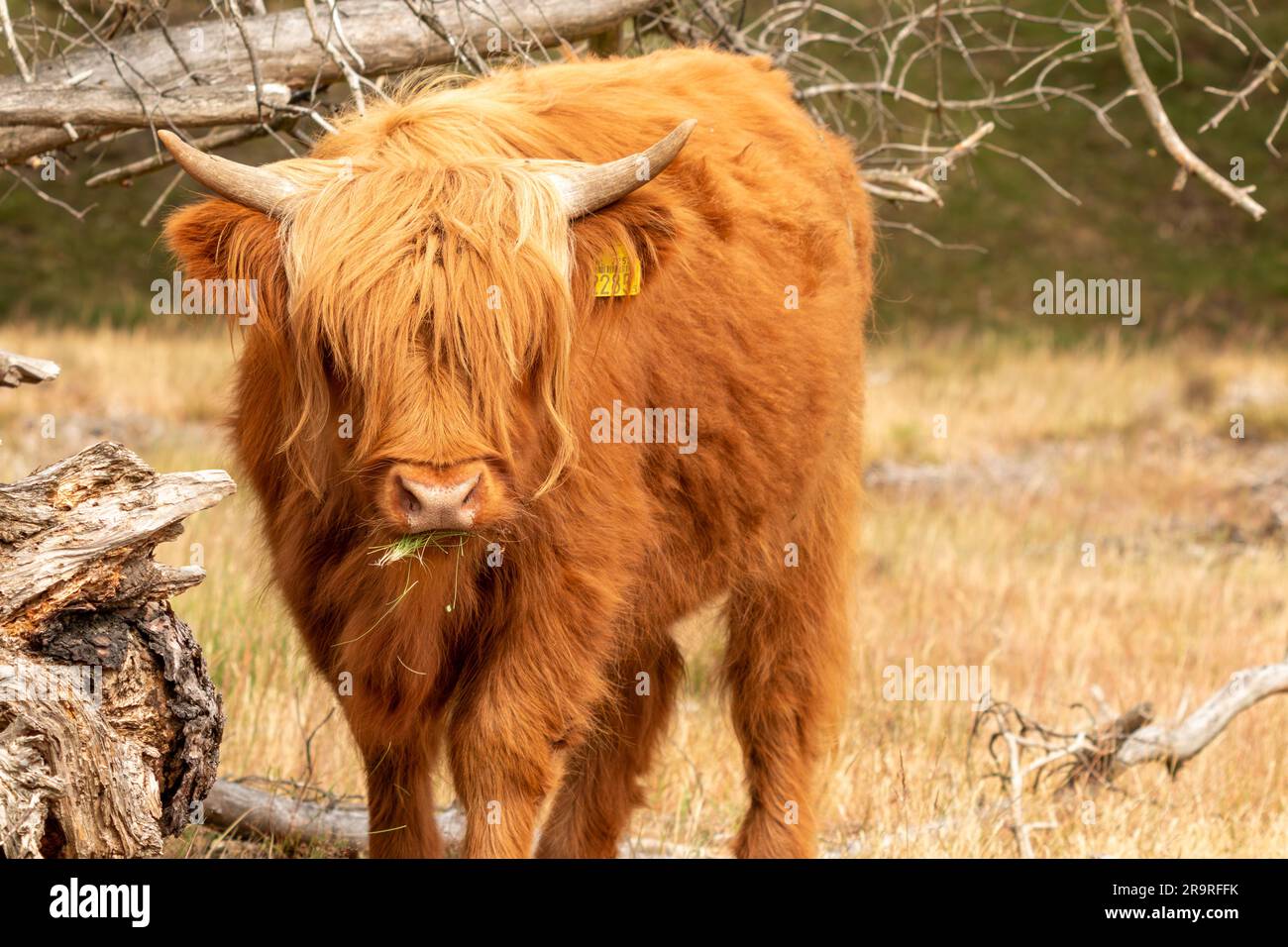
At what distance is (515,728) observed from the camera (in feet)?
10.8

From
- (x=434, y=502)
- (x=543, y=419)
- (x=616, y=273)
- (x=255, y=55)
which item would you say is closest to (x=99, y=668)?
(x=434, y=502)

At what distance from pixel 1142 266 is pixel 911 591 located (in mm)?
14895

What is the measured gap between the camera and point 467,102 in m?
3.43

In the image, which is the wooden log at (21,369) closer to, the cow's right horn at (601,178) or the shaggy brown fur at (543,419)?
the shaggy brown fur at (543,419)

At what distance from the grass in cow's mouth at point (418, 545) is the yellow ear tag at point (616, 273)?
623mm

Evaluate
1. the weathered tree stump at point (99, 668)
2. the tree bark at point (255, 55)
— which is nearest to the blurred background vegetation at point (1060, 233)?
the tree bark at point (255, 55)

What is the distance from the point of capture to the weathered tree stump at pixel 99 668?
104 inches

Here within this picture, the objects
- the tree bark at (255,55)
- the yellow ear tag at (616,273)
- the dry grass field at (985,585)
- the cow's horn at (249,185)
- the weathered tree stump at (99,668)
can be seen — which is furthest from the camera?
the dry grass field at (985,585)

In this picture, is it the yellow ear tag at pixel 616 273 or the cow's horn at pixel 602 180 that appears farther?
the yellow ear tag at pixel 616 273

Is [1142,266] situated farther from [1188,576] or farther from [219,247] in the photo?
[219,247]

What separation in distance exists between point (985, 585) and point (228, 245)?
204 inches

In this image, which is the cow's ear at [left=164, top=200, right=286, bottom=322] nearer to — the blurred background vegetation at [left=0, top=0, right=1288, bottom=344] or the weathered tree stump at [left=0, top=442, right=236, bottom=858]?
the weathered tree stump at [left=0, top=442, right=236, bottom=858]

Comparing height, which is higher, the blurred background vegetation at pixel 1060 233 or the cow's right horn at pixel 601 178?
the blurred background vegetation at pixel 1060 233
